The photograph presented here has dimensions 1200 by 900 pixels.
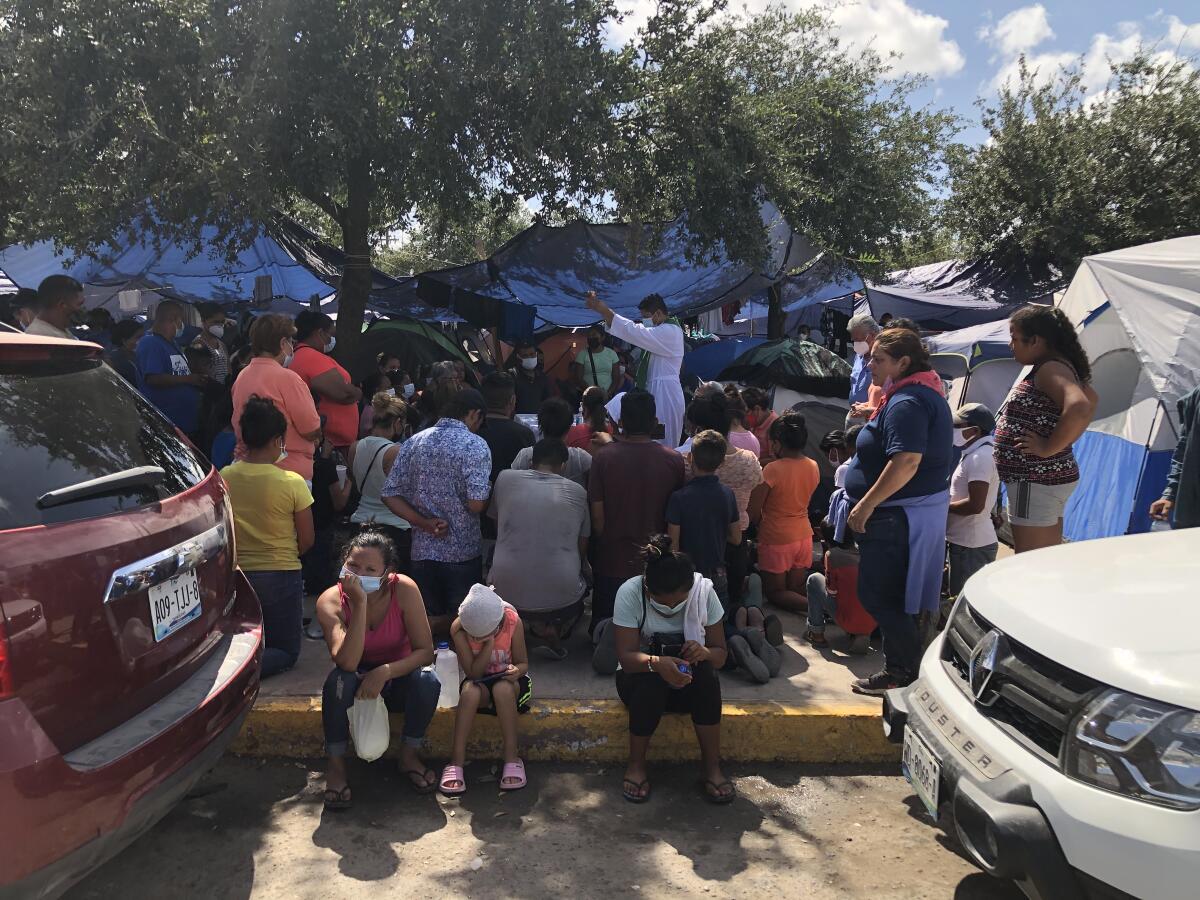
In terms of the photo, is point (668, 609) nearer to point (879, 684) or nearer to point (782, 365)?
point (879, 684)

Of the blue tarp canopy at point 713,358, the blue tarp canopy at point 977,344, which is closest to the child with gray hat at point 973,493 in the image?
the blue tarp canopy at point 977,344

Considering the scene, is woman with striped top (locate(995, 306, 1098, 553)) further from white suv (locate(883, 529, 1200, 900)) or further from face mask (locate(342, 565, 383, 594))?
face mask (locate(342, 565, 383, 594))

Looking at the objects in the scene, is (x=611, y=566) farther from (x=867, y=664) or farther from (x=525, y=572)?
(x=867, y=664)

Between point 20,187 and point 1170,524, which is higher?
point 20,187

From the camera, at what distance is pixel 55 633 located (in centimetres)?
208

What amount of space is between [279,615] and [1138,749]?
3.63 meters

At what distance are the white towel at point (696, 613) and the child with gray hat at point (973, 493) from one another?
67.3 inches

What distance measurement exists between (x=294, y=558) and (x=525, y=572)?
1.15 m

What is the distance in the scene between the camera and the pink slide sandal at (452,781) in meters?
3.52

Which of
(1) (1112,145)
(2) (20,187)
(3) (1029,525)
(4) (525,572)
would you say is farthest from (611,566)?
(1) (1112,145)

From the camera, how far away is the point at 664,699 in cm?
360

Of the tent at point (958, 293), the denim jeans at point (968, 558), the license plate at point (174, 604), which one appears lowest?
the denim jeans at point (968, 558)

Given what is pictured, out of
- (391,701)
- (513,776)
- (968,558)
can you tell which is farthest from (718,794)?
(968,558)

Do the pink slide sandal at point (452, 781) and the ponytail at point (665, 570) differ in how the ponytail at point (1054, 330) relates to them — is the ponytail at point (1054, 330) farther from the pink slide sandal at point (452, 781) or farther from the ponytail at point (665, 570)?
the pink slide sandal at point (452, 781)
